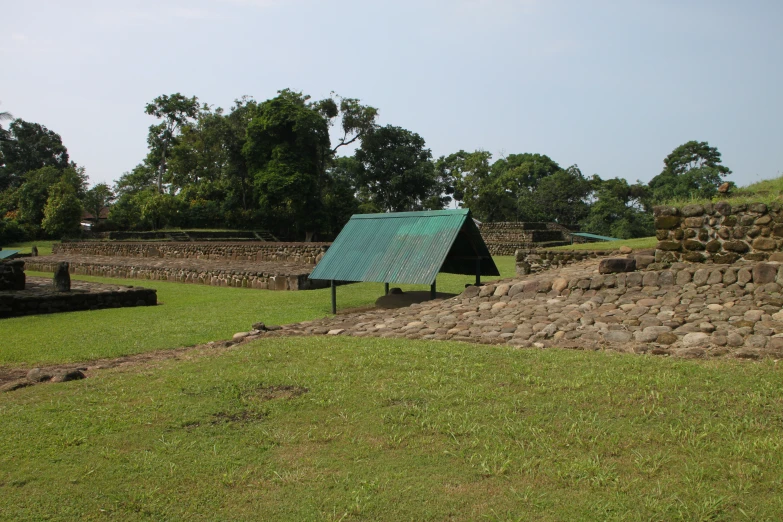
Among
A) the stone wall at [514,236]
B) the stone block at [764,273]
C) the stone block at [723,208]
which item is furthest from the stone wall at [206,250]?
the stone block at [764,273]

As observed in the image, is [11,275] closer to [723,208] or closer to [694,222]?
[694,222]

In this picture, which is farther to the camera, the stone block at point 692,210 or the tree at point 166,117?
the tree at point 166,117

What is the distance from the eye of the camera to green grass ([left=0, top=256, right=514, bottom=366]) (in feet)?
25.0

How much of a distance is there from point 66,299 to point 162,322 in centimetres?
333

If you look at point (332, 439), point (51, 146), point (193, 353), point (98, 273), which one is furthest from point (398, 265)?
point (51, 146)

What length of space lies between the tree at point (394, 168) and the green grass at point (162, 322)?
29060mm

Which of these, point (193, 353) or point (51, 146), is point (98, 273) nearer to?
point (193, 353)

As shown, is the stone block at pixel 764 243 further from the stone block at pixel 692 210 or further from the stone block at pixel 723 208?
the stone block at pixel 692 210

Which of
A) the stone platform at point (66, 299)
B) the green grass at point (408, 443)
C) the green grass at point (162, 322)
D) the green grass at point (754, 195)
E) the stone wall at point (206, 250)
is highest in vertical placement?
the green grass at point (754, 195)

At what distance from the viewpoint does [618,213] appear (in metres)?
38.2

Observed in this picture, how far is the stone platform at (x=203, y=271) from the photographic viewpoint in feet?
52.5

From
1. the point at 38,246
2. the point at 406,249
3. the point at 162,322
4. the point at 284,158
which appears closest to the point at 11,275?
the point at 162,322

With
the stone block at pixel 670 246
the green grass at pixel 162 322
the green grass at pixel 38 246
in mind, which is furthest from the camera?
the green grass at pixel 38 246

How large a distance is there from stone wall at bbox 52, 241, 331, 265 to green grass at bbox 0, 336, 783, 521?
14552mm
